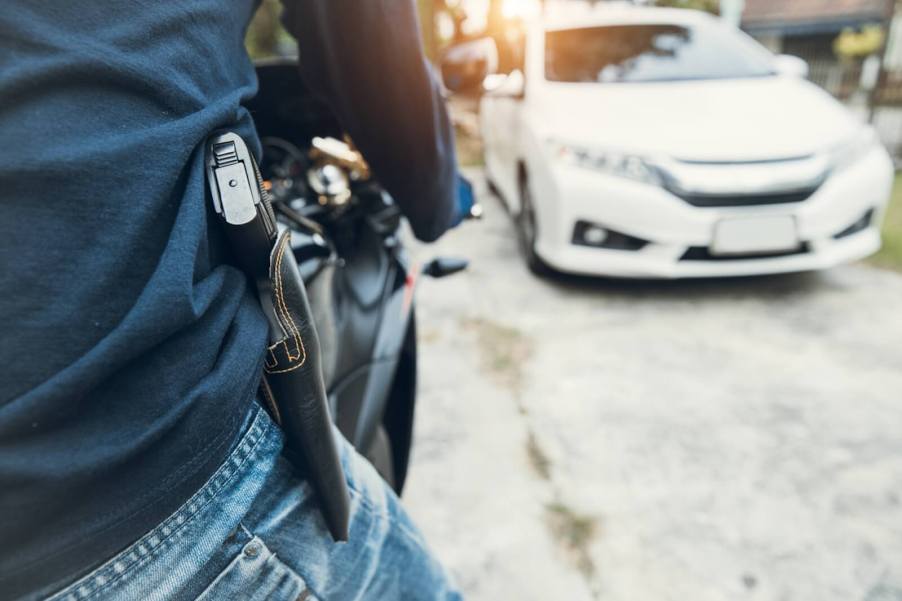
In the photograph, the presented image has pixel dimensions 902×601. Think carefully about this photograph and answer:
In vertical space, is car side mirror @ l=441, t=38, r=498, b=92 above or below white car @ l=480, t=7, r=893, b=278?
above

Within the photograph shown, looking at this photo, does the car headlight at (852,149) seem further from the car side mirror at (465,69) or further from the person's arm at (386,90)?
the person's arm at (386,90)

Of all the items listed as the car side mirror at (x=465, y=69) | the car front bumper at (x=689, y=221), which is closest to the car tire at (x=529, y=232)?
the car front bumper at (x=689, y=221)

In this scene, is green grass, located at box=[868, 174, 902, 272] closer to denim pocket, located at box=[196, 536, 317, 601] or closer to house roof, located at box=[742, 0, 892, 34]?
denim pocket, located at box=[196, 536, 317, 601]

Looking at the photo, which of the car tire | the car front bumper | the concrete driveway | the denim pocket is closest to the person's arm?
the denim pocket

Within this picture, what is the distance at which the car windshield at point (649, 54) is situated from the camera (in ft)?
12.4

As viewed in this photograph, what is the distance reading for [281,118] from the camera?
1.81m

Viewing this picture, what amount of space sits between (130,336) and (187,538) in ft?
0.64

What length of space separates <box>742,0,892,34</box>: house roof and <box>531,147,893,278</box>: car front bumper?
15617 millimetres

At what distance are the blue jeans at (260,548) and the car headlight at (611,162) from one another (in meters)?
2.68

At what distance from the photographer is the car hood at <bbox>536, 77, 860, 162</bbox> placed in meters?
3.15

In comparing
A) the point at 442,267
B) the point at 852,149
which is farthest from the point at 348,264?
the point at 852,149

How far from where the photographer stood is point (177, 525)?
581 mm

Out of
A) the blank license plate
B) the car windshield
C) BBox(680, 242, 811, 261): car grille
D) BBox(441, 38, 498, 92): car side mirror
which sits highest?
BBox(441, 38, 498, 92): car side mirror

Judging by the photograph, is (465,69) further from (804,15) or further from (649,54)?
(804,15)
